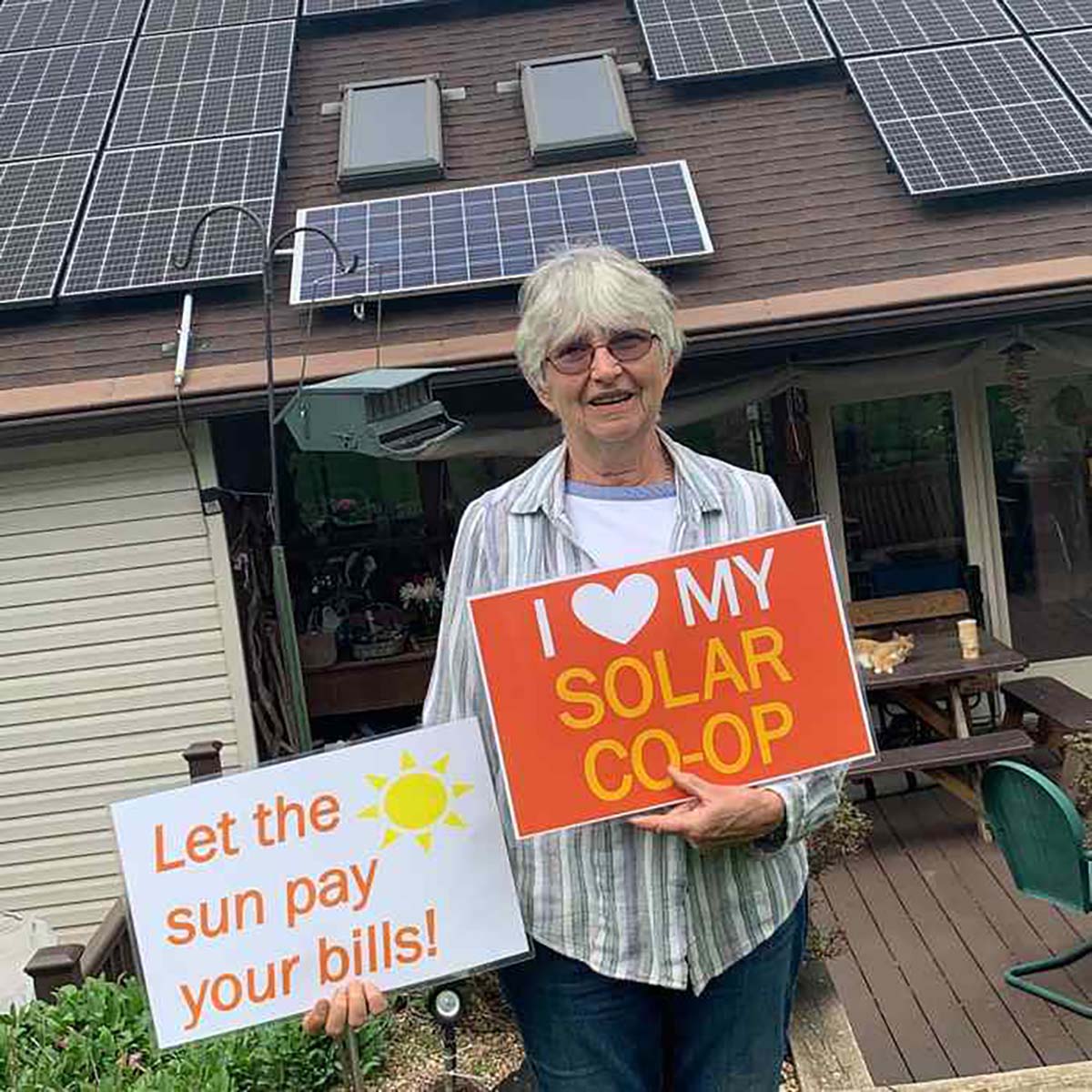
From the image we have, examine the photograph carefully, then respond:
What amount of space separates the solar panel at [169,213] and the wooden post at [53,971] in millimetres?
3353

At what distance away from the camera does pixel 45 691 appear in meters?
5.82

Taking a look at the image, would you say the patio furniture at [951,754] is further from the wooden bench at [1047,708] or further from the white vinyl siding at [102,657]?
the white vinyl siding at [102,657]

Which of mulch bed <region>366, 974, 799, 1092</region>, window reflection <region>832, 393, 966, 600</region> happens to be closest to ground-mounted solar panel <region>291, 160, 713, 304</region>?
window reflection <region>832, 393, 966, 600</region>

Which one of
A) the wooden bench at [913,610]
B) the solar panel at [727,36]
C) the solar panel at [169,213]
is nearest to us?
the solar panel at [169,213]

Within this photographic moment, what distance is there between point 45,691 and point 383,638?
1.65m

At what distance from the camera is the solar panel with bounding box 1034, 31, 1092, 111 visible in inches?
262

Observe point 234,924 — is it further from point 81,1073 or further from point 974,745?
point 974,745

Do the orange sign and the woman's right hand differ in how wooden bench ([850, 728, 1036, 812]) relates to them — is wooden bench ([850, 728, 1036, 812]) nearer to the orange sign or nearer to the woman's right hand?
the orange sign

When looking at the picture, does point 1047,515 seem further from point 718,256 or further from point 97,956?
point 97,956

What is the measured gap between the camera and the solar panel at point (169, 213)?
237 inches

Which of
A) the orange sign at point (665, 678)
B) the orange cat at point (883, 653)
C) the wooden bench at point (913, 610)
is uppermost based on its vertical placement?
the orange sign at point (665, 678)

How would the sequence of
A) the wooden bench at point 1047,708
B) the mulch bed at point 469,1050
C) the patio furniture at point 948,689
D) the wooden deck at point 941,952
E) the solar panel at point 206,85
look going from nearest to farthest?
the mulch bed at point 469,1050 → the wooden deck at point 941,952 → the patio furniture at point 948,689 → the wooden bench at point 1047,708 → the solar panel at point 206,85

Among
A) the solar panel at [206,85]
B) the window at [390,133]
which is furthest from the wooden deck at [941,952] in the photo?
the solar panel at [206,85]

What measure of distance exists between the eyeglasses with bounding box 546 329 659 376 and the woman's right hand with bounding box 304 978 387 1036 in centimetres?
99
